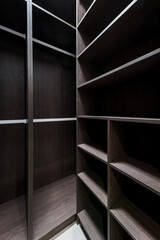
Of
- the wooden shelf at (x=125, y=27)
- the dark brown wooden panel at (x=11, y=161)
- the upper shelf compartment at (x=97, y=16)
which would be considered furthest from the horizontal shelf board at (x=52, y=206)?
the upper shelf compartment at (x=97, y=16)

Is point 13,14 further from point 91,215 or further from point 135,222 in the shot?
point 91,215

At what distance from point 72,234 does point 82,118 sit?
120 cm

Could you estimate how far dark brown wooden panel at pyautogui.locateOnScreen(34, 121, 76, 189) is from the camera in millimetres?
1715

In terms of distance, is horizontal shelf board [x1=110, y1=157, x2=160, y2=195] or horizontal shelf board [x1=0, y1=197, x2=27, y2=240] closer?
horizontal shelf board [x1=110, y1=157, x2=160, y2=195]

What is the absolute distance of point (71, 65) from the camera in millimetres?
1980

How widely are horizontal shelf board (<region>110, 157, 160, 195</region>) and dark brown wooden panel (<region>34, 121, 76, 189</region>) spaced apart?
1217 mm

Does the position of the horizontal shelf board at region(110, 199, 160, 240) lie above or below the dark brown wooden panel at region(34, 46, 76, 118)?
below

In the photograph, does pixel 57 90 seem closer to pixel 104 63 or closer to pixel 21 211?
pixel 104 63

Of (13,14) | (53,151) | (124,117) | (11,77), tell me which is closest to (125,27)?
(124,117)

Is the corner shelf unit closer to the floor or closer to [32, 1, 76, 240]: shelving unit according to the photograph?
the floor

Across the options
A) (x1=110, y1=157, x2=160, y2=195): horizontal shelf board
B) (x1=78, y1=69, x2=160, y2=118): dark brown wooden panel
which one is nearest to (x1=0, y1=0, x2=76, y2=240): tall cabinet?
(x1=78, y1=69, x2=160, y2=118): dark brown wooden panel

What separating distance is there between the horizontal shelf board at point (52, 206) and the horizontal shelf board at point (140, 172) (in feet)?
3.22

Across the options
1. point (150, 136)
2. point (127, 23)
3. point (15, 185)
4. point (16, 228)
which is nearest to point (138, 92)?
point (150, 136)

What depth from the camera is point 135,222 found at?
74 cm
